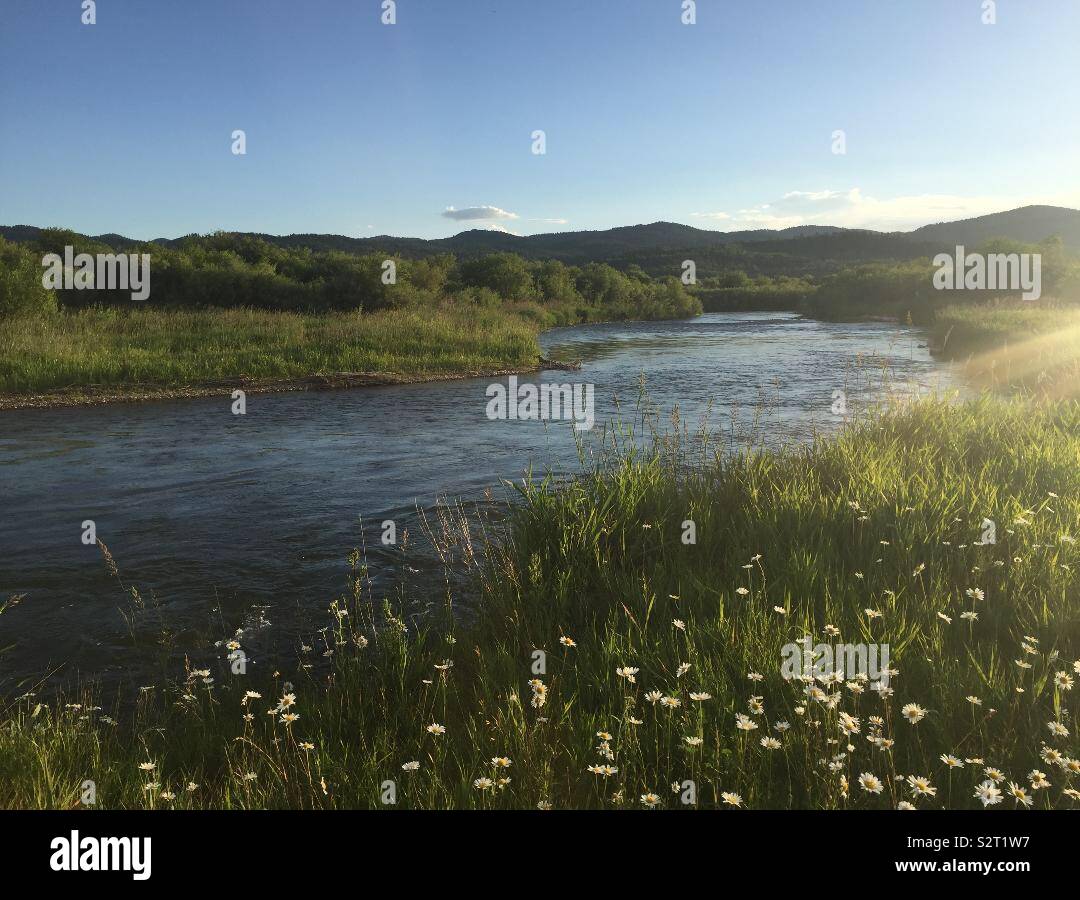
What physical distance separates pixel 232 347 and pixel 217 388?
186 inches

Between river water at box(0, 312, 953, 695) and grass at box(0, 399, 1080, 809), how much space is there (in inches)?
22.8

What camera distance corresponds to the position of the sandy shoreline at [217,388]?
19.8 meters

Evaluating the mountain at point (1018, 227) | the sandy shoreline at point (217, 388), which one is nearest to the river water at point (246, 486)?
the sandy shoreline at point (217, 388)

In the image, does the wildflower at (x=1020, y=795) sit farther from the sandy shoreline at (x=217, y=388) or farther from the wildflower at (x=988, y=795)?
the sandy shoreline at (x=217, y=388)

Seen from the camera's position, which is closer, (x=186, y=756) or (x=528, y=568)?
(x=186, y=756)

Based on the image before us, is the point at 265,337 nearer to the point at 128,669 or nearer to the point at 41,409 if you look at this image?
the point at 41,409

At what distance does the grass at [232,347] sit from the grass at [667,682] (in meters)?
17.3

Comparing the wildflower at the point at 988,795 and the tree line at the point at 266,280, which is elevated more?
the tree line at the point at 266,280

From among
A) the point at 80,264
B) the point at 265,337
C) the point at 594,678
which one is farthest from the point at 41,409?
the point at 80,264

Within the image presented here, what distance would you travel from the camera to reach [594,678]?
168 inches

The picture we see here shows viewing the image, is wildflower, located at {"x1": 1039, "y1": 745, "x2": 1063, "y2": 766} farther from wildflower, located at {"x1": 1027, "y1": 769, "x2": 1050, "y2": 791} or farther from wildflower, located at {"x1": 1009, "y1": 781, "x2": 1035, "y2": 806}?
wildflower, located at {"x1": 1009, "y1": 781, "x2": 1035, "y2": 806}

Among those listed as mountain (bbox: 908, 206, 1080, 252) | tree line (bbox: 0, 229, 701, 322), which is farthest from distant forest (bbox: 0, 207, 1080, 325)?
mountain (bbox: 908, 206, 1080, 252)

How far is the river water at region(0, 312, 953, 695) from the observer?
679 centimetres
